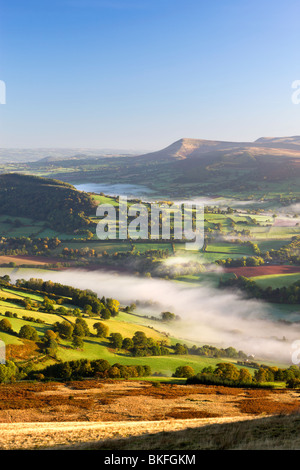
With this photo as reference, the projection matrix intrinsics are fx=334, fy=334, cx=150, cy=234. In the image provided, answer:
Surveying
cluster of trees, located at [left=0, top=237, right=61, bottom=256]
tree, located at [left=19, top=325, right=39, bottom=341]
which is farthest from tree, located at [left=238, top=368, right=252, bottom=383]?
cluster of trees, located at [left=0, top=237, right=61, bottom=256]

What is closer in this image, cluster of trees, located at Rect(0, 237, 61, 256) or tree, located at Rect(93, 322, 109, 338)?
tree, located at Rect(93, 322, 109, 338)

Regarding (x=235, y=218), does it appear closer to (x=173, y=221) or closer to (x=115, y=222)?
(x=173, y=221)

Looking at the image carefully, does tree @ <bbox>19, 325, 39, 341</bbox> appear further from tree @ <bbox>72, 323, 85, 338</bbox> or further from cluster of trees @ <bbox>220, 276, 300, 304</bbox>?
cluster of trees @ <bbox>220, 276, 300, 304</bbox>

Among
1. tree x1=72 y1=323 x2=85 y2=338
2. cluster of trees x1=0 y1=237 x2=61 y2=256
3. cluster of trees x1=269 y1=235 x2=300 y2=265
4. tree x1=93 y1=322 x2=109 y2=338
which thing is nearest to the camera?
tree x1=72 y1=323 x2=85 y2=338

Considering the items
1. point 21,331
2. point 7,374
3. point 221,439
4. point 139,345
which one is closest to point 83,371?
point 7,374

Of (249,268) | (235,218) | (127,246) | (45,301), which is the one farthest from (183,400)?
(235,218)

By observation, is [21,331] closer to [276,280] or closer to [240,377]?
[240,377]
